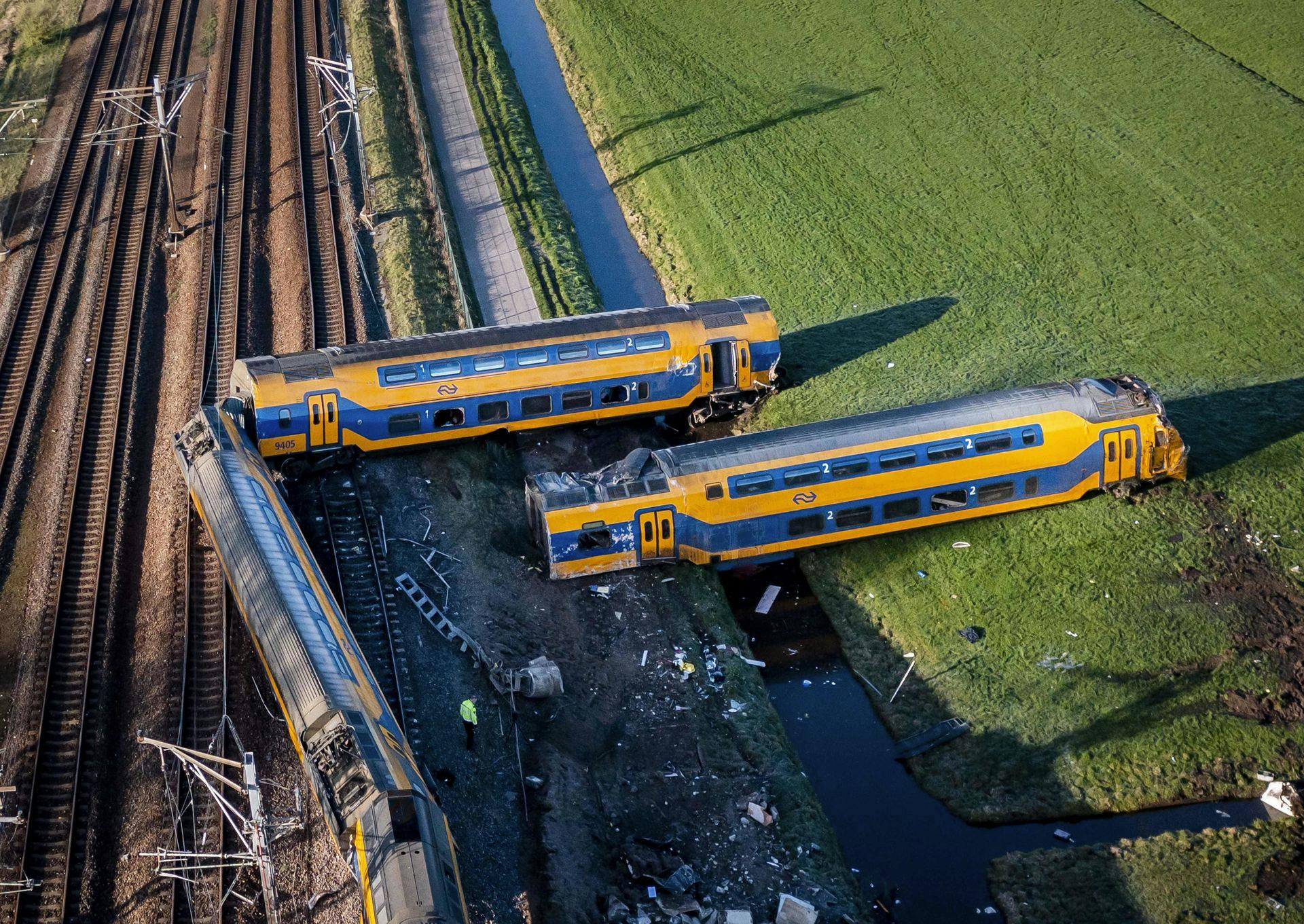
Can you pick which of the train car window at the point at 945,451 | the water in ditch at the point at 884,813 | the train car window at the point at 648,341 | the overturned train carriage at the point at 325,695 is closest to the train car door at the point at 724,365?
the train car window at the point at 648,341

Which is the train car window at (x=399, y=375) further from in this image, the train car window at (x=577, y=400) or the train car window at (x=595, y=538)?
the train car window at (x=595, y=538)

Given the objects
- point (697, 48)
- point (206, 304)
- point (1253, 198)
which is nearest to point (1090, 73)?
point (1253, 198)

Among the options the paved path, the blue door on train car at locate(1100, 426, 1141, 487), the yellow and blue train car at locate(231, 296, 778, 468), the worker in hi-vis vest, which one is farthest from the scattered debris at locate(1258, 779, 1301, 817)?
the paved path

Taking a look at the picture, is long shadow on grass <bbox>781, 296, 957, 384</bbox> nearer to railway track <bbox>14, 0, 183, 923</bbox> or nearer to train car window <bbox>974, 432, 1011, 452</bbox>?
train car window <bbox>974, 432, 1011, 452</bbox>

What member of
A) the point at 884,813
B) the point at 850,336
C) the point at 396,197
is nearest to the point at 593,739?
the point at 884,813

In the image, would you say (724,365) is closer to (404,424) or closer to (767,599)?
(767,599)

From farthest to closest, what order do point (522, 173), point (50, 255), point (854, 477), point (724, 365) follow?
point (522, 173) < point (50, 255) < point (724, 365) < point (854, 477)
